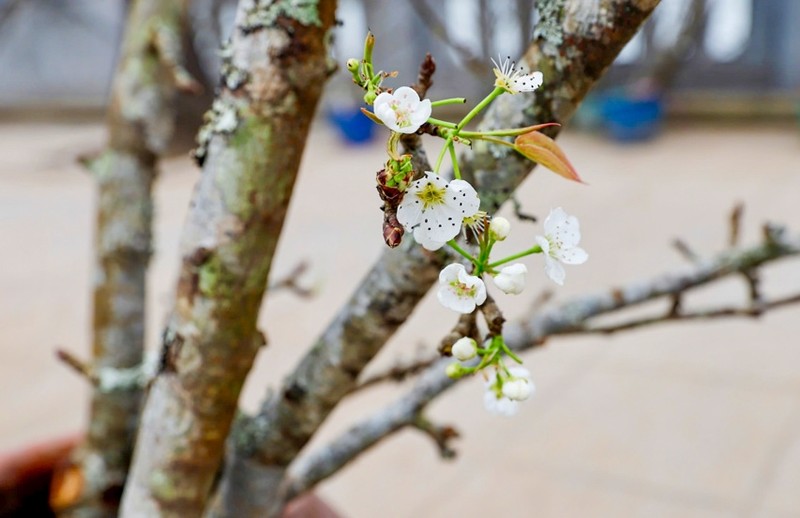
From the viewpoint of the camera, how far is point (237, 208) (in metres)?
0.54

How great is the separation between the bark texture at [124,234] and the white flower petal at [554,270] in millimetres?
593

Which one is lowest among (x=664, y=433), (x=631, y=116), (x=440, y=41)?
(x=664, y=433)

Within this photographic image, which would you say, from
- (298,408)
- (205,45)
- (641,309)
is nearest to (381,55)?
(205,45)

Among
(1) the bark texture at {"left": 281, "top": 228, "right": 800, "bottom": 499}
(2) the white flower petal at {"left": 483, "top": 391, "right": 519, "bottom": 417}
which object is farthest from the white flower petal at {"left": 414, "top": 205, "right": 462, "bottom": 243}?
(1) the bark texture at {"left": 281, "top": 228, "right": 800, "bottom": 499}

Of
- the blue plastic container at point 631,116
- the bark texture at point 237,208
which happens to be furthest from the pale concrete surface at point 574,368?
the blue plastic container at point 631,116

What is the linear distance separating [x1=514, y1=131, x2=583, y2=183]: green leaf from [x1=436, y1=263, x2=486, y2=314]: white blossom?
0.05 m

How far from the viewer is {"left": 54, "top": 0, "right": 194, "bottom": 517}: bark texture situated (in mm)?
837

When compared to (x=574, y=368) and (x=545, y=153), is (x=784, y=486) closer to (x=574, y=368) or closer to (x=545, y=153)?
(x=574, y=368)

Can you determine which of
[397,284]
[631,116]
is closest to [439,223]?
[397,284]

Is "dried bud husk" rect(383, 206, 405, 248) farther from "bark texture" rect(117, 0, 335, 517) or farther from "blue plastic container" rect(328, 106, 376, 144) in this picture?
"blue plastic container" rect(328, 106, 376, 144)

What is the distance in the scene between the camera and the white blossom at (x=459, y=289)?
0.96 feet

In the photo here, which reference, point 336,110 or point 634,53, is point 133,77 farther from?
point 634,53

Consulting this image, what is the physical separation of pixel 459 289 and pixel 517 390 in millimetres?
61

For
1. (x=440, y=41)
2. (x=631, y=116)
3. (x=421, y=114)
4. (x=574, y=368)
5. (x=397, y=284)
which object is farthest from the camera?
(x=440, y=41)
